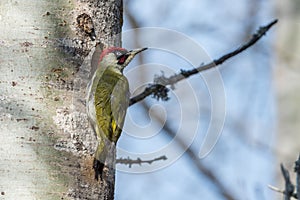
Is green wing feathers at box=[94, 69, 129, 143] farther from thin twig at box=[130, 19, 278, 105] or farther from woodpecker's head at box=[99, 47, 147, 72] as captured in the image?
thin twig at box=[130, 19, 278, 105]

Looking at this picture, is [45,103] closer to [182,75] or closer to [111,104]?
[111,104]

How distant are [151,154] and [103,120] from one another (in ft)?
2.45

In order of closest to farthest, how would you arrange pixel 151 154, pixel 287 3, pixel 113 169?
pixel 113 169 < pixel 151 154 < pixel 287 3

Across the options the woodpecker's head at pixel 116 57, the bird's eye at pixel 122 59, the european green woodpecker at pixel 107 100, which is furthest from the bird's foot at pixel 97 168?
the bird's eye at pixel 122 59

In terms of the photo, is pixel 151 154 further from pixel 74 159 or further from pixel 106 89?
pixel 74 159

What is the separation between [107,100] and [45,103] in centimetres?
26

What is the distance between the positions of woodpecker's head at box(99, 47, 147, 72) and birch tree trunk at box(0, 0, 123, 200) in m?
0.07

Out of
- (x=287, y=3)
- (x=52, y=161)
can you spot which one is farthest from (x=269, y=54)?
(x=52, y=161)

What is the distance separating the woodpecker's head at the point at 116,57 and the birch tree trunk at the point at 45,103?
69 mm

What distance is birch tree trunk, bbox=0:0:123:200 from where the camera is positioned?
1.60m

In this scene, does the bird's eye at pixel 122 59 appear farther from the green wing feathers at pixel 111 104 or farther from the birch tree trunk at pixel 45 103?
the birch tree trunk at pixel 45 103

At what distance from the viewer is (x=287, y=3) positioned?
5586 mm

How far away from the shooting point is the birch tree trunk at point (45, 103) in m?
1.60

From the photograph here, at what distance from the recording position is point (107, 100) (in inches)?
74.4
